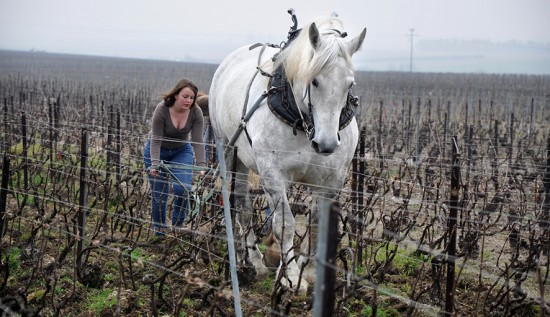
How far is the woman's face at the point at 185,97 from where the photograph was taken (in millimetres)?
5531

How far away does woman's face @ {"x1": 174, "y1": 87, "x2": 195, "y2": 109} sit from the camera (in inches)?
218

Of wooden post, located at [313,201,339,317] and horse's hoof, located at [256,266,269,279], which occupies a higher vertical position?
wooden post, located at [313,201,339,317]

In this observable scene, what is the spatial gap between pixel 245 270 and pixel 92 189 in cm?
355

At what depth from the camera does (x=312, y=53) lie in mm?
3943

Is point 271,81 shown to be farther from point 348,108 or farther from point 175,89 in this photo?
point 175,89

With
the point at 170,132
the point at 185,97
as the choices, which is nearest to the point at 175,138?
the point at 170,132

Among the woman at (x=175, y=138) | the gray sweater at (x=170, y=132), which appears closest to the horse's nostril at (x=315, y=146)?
the woman at (x=175, y=138)

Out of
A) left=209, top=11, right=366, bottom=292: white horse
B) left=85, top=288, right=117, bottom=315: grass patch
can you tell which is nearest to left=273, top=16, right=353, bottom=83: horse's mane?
left=209, top=11, right=366, bottom=292: white horse

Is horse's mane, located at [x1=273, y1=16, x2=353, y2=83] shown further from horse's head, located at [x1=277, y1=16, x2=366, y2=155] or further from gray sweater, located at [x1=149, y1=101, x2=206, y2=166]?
gray sweater, located at [x1=149, y1=101, x2=206, y2=166]

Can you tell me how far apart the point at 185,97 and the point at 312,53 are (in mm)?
1938

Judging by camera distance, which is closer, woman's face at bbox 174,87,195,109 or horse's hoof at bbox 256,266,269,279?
horse's hoof at bbox 256,266,269,279

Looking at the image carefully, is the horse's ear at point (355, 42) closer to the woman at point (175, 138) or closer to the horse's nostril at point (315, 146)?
the horse's nostril at point (315, 146)

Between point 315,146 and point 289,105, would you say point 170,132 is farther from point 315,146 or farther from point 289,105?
point 315,146

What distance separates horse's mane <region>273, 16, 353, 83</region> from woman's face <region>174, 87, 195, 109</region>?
1.40m
